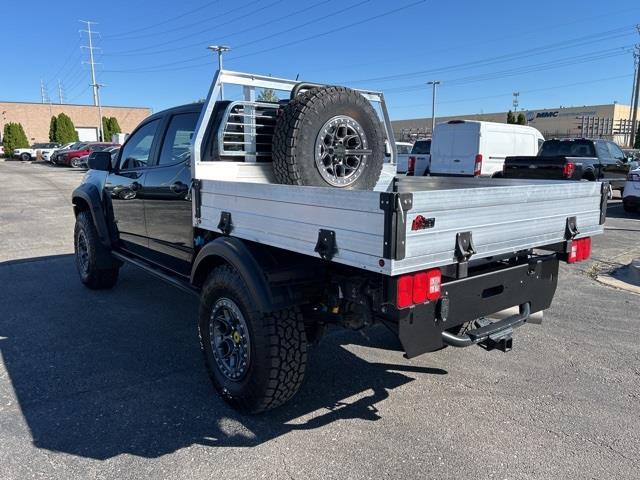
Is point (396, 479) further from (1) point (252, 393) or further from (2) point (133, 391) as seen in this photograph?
(2) point (133, 391)

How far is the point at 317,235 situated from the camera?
266 cm

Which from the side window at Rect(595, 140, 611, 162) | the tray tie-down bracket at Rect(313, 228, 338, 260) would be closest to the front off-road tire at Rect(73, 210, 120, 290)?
the tray tie-down bracket at Rect(313, 228, 338, 260)

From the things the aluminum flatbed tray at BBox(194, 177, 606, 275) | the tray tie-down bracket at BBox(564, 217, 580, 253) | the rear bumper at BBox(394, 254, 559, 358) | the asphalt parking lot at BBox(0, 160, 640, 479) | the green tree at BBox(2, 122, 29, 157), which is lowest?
the asphalt parking lot at BBox(0, 160, 640, 479)

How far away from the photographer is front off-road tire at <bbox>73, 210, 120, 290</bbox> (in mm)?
5934

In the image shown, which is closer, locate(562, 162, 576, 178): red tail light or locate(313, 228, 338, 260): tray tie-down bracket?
locate(313, 228, 338, 260): tray tie-down bracket

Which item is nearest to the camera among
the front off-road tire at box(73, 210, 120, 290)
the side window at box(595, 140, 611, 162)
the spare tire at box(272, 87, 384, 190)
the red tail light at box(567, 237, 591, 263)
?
the red tail light at box(567, 237, 591, 263)

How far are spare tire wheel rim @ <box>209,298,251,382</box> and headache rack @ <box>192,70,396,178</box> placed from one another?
108cm

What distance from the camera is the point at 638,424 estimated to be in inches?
127

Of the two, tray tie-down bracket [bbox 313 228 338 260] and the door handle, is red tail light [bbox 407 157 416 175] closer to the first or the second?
the door handle

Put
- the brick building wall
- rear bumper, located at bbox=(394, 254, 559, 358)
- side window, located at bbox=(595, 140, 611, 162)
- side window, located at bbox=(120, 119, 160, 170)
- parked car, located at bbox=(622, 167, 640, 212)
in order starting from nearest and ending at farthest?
1. rear bumper, located at bbox=(394, 254, 559, 358)
2. side window, located at bbox=(120, 119, 160, 170)
3. parked car, located at bbox=(622, 167, 640, 212)
4. side window, located at bbox=(595, 140, 611, 162)
5. the brick building wall

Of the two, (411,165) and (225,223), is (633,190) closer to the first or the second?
(411,165)

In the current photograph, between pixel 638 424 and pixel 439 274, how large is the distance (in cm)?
180

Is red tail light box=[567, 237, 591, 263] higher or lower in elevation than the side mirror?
lower

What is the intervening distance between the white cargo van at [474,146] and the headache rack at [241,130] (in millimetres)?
11572
